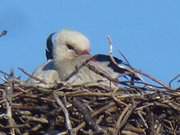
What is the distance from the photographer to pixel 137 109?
596 cm

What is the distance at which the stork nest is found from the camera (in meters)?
5.90

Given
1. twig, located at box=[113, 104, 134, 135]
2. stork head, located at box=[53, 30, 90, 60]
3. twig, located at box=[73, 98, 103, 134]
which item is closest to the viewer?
twig, located at box=[73, 98, 103, 134]

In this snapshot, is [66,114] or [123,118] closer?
[66,114]

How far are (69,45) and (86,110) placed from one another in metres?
2.15

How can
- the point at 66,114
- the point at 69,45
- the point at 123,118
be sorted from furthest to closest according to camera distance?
the point at 69,45, the point at 123,118, the point at 66,114

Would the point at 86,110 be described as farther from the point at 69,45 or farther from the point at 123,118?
the point at 69,45

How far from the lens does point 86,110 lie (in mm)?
5844

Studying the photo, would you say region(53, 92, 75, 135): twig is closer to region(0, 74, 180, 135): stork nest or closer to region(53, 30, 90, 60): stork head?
region(0, 74, 180, 135): stork nest

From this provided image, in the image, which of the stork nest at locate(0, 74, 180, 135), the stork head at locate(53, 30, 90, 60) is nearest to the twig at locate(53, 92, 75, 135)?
the stork nest at locate(0, 74, 180, 135)

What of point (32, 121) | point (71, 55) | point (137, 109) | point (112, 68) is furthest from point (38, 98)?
point (71, 55)

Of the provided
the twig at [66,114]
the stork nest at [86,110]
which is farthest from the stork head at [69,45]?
the twig at [66,114]

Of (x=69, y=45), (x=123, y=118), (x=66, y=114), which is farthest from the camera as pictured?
(x=69, y=45)

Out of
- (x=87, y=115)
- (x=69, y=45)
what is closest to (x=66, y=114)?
(x=87, y=115)

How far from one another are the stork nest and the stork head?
65.5 inches
